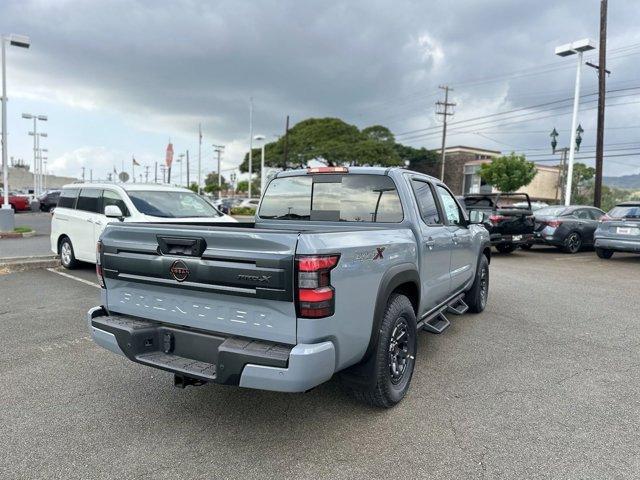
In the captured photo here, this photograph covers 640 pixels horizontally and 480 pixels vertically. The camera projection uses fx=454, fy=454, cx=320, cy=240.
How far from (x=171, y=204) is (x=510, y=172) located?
42260mm

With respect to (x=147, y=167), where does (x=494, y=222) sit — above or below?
below

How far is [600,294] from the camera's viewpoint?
25.6 feet

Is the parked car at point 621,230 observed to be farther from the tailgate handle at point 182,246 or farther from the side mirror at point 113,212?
the tailgate handle at point 182,246

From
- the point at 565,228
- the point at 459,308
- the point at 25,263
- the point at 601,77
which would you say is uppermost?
the point at 601,77

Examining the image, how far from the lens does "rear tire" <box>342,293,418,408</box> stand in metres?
3.17

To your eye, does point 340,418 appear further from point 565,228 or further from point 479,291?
point 565,228

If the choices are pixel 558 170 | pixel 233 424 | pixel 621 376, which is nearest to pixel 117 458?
pixel 233 424

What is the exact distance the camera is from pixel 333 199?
4.36 metres

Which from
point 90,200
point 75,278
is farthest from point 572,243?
point 75,278

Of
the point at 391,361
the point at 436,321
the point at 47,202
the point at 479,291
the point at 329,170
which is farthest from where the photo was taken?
the point at 47,202

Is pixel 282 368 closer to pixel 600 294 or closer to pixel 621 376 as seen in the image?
pixel 621 376

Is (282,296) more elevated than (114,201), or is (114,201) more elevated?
(114,201)

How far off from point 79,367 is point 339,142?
160 feet

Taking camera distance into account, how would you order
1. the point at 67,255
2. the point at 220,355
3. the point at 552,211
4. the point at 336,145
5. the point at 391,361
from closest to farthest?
the point at 220,355, the point at 391,361, the point at 67,255, the point at 552,211, the point at 336,145
